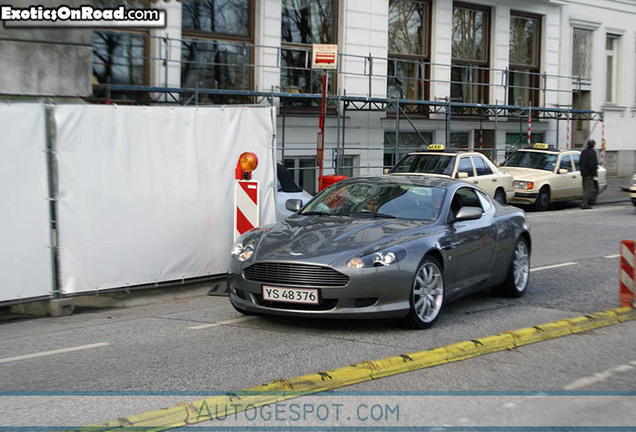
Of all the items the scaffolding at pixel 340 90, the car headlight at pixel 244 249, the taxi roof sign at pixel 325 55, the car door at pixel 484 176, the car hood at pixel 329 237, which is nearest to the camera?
the car hood at pixel 329 237

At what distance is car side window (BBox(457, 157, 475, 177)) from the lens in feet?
66.4

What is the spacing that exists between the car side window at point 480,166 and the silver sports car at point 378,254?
11254 mm

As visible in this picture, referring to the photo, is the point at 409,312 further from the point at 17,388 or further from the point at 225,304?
the point at 17,388

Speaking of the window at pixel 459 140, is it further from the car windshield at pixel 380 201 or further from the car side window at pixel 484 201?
the car windshield at pixel 380 201

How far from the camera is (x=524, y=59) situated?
31.7 metres

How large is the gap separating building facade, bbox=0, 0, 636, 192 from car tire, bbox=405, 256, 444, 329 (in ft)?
26.4

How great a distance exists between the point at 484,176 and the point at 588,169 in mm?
4113

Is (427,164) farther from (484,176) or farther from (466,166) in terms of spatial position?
→ (484,176)

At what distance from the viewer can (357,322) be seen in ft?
26.8

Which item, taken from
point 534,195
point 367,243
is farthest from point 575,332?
point 534,195

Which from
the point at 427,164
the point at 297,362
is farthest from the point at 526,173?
the point at 297,362

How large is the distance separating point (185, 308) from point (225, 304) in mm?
433

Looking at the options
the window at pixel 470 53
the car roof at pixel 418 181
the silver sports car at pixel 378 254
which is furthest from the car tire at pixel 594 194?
the car roof at pixel 418 181

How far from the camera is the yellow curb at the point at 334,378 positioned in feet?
16.9
